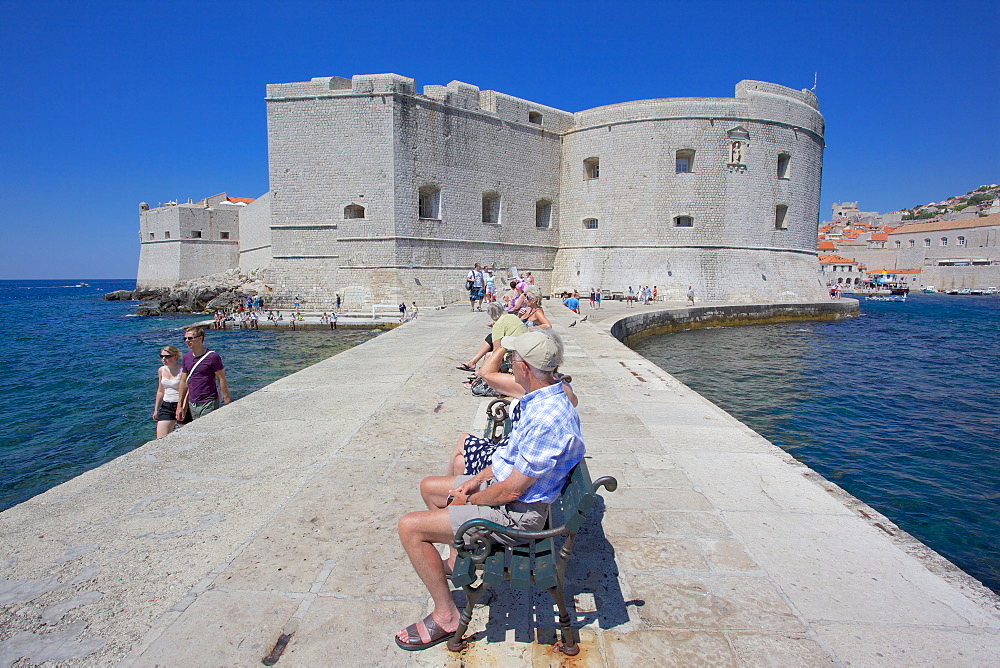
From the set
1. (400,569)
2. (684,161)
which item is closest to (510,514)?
(400,569)

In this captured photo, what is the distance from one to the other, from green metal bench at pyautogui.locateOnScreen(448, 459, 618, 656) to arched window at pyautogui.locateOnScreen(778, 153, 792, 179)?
23.8m

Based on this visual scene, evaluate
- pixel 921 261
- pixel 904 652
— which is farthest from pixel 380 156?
pixel 921 261

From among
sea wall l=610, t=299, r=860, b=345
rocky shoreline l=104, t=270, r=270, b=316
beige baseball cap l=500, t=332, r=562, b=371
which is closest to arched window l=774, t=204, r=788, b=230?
sea wall l=610, t=299, r=860, b=345

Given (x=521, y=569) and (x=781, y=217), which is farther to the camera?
(x=781, y=217)

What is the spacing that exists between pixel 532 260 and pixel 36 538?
2066 cm

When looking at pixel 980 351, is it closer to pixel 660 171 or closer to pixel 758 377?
pixel 758 377

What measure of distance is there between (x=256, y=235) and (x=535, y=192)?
15404 millimetres

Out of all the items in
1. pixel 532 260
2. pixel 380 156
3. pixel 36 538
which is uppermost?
pixel 380 156

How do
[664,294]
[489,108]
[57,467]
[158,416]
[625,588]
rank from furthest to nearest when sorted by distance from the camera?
[664,294] → [489,108] → [57,467] → [158,416] → [625,588]

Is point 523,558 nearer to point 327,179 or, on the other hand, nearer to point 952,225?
point 327,179

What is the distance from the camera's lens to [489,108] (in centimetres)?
2000

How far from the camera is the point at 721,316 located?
64.5ft

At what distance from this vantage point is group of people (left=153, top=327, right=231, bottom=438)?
4582mm

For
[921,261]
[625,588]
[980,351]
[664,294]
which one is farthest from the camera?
[921,261]
